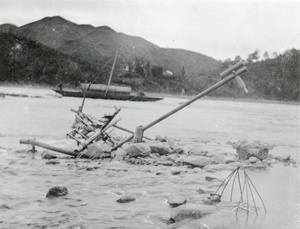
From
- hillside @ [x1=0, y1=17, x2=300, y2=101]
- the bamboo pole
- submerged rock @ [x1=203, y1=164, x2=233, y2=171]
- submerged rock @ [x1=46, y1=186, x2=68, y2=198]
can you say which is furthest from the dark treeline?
submerged rock @ [x1=46, y1=186, x2=68, y2=198]

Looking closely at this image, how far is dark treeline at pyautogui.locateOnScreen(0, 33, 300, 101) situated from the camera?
36.5m

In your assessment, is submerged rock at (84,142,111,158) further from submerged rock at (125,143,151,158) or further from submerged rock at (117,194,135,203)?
submerged rock at (117,194,135,203)

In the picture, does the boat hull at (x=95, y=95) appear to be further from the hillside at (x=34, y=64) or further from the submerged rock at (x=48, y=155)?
the submerged rock at (x=48, y=155)

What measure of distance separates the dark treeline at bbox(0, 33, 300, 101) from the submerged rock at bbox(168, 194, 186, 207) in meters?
24.1

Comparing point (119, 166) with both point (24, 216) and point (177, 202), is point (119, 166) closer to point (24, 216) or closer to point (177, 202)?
point (177, 202)

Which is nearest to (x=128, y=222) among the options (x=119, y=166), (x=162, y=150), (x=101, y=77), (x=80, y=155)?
(x=119, y=166)

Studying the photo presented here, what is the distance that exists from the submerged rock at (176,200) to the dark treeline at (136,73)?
79.1ft

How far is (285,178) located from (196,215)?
4.51m

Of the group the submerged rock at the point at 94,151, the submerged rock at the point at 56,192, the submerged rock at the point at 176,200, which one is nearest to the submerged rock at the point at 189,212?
the submerged rock at the point at 176,200

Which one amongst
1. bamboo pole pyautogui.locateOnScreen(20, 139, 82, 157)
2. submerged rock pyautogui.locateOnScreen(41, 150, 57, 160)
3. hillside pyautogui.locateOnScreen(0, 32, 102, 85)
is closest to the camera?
bamboo pole pyautogui.locateOnScreen(20, 139, 82, 157)

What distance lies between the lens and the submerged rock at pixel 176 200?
20.6 feet

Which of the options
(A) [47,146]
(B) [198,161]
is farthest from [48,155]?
(B) [198,161]

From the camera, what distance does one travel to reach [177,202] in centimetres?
630

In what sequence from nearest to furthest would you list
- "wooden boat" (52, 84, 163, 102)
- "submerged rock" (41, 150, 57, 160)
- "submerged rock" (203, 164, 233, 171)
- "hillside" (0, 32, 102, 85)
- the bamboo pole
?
"submerged rock" (203, 164, 233, 171) → the bamboo pole → "submerged rock" (41, 150, 57, 160) → "hillside" (0, 32, 102, 85) → "wooden boat" (52, 84, 163, 102)
